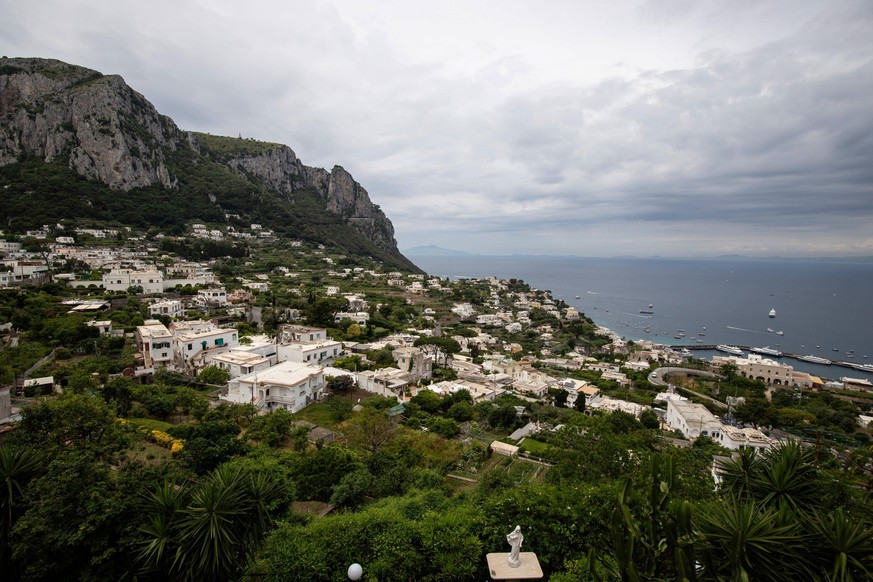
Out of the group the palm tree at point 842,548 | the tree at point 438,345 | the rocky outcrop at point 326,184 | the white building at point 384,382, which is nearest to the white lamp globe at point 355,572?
the palm tree at point 842,548

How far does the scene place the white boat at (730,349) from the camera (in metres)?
55.6

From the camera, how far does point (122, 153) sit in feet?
223

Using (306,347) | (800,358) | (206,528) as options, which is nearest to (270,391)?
(306,347)

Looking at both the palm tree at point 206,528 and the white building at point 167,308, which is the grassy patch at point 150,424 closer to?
the palm tree at point 206,528

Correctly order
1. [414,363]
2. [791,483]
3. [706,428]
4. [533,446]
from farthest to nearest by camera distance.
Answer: [414,363] < [706,428] < [533,446] < [791,483]

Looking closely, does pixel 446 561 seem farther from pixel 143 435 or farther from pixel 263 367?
pixel 263 367

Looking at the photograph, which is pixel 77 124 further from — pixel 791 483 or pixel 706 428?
pixel 791 483

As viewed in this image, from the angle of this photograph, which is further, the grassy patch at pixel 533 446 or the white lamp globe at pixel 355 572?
the grassy patch at pixel 533 446

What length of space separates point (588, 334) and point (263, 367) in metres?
44.3

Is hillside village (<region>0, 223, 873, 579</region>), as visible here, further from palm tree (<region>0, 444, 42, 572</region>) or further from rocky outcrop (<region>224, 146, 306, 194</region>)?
rocky outcrop (<region>224, 146, 306, 194</region>)

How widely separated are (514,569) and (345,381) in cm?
1662

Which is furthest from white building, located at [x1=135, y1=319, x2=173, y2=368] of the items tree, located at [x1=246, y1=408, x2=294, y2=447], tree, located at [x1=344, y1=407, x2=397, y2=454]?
tree, located at [x1=344, y1=407, x2=397, y2=454]

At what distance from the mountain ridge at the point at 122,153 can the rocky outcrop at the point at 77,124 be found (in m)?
0.13

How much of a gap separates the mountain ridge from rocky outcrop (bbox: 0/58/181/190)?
126 mm
